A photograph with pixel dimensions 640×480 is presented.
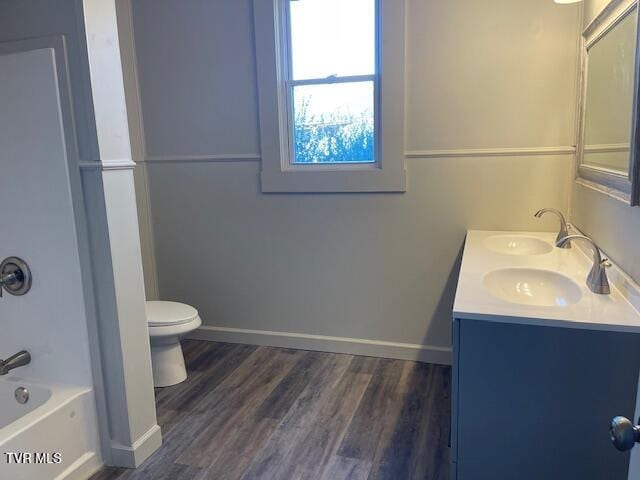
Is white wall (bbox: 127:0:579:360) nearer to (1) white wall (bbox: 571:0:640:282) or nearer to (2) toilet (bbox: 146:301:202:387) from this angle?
(1) white wall (bbox: 571:0:640:282)

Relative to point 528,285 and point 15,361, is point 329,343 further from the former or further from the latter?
point 15,361

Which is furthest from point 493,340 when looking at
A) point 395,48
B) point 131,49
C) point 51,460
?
point 131,49

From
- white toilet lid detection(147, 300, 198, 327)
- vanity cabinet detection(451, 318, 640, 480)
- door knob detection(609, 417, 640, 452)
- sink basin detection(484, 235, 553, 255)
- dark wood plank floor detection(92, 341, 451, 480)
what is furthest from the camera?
white toilet lid detection(147, 300, 198, 327)

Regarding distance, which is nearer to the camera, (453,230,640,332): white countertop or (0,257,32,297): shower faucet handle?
(453,230,640,332): white countertop

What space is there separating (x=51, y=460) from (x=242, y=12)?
245 cm

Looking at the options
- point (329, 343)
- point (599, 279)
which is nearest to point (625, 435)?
point (599, 279)

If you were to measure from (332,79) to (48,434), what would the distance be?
2227mm

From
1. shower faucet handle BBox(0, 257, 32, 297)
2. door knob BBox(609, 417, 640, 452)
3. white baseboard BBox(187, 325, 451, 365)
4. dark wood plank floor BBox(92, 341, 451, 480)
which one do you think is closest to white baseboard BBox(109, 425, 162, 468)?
dark wood plank floor BBox(92, 341, 451, 480)

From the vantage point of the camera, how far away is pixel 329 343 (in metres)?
3.12

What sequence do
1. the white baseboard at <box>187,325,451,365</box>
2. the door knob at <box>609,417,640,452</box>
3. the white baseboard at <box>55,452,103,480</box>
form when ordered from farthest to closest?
the white baseboard at <box>187,325,451,365</box>, the white baseboard at <box>55,452,103,480</box>, the door knob at <box>609,417,640,452</box>

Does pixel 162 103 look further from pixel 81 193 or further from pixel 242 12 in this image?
pixel 81 193

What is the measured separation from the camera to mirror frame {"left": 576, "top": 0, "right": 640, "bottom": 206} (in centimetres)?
148

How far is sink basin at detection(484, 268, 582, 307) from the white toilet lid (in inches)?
65.0

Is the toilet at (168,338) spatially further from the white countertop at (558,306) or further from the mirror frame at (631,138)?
the mirror frame at (631,138)
